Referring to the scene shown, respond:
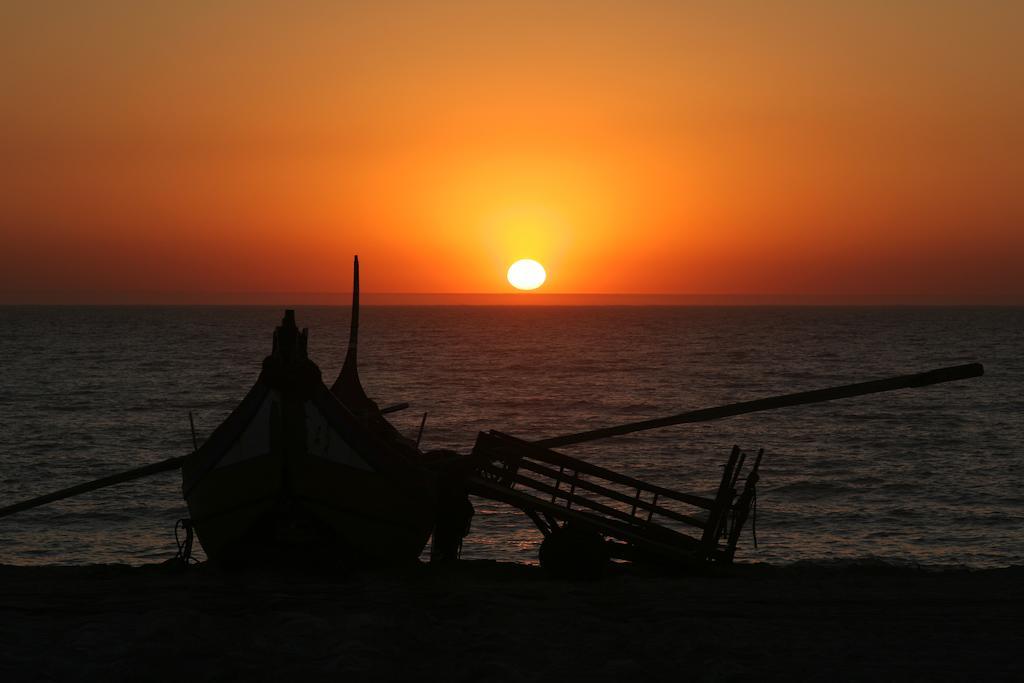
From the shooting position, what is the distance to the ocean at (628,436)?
2400 cm

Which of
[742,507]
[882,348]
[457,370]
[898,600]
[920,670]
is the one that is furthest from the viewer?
[882,348]

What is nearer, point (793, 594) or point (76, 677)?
point (76, 677)

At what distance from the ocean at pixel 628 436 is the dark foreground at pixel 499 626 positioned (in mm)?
7272

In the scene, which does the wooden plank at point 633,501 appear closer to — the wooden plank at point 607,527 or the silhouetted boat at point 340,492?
the silhouetted boat at point 340,492

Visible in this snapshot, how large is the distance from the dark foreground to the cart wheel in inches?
12.9

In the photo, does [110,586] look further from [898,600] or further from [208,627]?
[898,600]

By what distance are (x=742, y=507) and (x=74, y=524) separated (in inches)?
651

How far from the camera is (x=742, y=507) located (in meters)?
16.4

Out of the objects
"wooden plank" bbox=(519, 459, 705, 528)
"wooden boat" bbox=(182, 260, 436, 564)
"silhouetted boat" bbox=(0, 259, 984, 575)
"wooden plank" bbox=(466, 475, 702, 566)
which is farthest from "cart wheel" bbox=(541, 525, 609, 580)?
"wooden boat" bbox=(182, 260, 436, 564)

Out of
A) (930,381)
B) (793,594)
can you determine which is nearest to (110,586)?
(793,594)

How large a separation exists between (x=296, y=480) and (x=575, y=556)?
4.10 metres

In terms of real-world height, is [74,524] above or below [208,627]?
below

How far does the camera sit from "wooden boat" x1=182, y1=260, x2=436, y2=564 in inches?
550

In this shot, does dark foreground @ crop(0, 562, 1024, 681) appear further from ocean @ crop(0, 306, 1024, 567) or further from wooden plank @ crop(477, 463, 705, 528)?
ocean @ crop(0, 306, 1024, 567)
